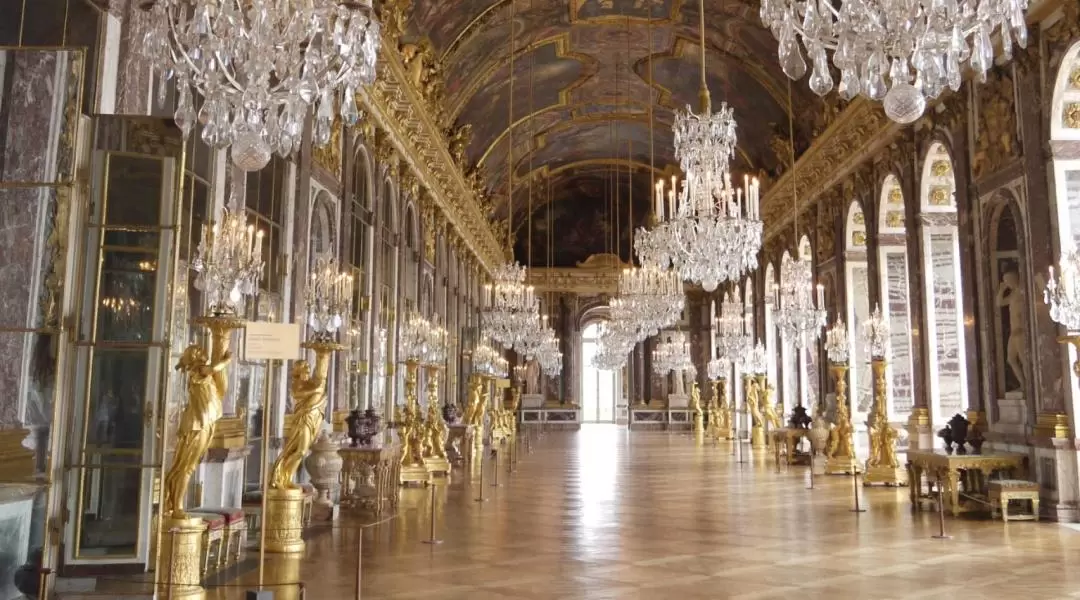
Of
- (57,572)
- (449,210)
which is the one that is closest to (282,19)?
(57,572)

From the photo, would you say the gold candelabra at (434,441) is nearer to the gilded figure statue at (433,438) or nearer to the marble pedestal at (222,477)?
the gilded figure statue at (433,438)

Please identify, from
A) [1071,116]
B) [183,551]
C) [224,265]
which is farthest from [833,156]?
[183,551]

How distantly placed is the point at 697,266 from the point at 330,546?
4.64 meters

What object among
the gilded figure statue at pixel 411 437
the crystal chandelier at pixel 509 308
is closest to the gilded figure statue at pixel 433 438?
the gilded figure statue at pixel 411 437

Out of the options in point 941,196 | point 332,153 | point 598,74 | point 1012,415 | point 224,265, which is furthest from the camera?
point 598,74

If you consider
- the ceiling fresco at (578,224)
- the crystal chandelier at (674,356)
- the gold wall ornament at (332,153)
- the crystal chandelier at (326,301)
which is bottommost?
the crystal chandelier at (326,301)

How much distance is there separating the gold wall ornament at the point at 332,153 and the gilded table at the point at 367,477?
11.9 ft

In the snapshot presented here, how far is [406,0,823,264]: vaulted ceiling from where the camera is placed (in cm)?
1689

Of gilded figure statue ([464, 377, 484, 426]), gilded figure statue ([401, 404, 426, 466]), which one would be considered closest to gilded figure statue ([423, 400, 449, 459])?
gilded figure statue ([401, 404, 426, 466])

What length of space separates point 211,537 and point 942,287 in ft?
38.1

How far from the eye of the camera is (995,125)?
10.4 metres

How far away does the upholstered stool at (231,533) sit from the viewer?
6.07 m

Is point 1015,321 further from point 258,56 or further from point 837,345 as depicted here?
point 258,56

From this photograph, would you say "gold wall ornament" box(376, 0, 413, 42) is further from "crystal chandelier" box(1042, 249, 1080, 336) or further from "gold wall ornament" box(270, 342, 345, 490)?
"crystal chandelier" box(1042, 249, 1080, 336)
